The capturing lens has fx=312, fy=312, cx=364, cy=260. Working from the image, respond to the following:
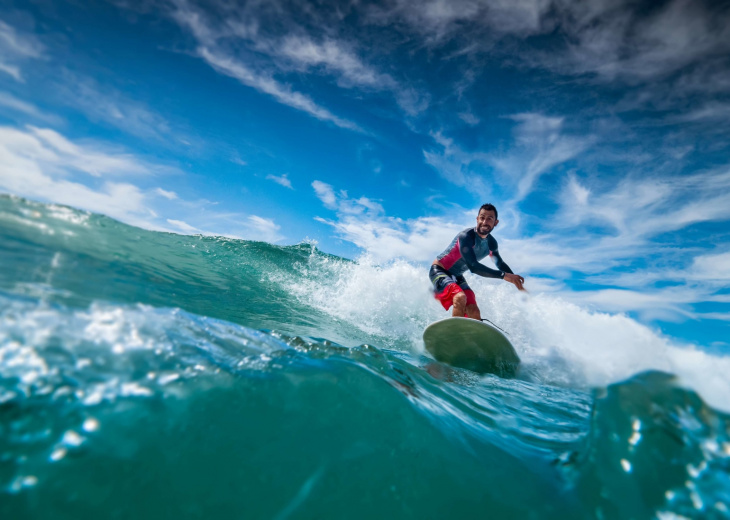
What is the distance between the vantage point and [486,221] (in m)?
6.55

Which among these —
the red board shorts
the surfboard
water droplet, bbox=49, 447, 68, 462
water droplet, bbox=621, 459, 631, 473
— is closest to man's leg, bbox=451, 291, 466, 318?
the red board shorts

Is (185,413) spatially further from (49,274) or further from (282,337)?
(49,274)

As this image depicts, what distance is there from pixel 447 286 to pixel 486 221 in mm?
1610

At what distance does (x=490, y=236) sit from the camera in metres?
6.91

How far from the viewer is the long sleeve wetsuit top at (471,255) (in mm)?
6410

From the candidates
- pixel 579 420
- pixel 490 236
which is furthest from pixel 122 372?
pixel 490 236

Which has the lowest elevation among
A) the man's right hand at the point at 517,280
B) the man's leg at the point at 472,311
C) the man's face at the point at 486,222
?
the man's leg at the point at 472,311

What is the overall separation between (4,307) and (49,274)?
0.76 m

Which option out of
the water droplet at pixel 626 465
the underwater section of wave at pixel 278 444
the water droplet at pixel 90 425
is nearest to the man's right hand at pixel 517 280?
the underwater section of wave at pixel 278 444

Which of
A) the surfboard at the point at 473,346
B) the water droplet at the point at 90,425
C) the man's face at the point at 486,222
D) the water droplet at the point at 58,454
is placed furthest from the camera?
the man's face at the point at 486,222

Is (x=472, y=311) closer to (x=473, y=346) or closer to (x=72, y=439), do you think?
(x=473, y=346)

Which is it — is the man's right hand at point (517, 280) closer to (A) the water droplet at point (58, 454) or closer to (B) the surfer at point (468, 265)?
(B) the surfer at point (468, 265)

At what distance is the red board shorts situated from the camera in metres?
6.20

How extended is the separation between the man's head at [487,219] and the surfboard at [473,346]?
8.05 feet
